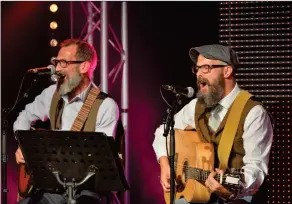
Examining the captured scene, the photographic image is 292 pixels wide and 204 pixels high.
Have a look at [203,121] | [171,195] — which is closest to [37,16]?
[203,121]

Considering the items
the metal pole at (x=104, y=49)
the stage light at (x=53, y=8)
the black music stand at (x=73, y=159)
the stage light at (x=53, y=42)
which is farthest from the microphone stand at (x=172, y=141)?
the stage light at (x=53, y=8)

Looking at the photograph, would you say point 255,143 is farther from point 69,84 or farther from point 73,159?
point 69,84

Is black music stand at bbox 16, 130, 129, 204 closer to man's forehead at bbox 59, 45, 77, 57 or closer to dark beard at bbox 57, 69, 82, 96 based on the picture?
dark beard at bbox 57, 69, 82, 96

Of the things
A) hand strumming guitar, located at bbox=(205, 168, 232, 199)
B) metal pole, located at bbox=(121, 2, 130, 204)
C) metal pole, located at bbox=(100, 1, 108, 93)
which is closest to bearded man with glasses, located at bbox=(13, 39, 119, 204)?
metal pole, located at bbox=(100, 1, 108, 93)

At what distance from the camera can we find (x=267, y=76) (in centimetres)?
665

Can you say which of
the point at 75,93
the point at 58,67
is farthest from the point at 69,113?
the point at 58,67

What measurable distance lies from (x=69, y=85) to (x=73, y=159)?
117 cm

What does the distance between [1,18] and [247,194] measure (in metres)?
3.57

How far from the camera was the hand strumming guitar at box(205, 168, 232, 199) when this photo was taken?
192 inches

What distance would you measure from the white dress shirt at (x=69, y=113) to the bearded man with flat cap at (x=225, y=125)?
0.48 metres

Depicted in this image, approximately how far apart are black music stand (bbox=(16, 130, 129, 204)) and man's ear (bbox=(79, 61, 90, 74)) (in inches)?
49.4

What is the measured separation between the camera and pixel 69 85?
618cm

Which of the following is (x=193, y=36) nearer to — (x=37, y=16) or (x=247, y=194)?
(x=37, y=16)

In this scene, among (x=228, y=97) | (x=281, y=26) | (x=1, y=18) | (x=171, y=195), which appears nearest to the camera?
(x=171, y=195)
